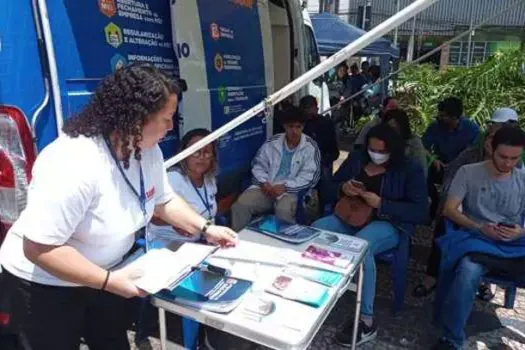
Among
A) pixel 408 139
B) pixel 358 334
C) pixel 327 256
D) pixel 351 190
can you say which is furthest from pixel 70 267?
pixel 408 139

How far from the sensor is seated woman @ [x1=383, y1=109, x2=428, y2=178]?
2.97 metres

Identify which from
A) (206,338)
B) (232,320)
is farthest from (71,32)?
(206,338)

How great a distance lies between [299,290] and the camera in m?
1.61

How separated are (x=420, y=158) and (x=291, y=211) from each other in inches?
38.3

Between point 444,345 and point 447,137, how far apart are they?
2405 millimetres

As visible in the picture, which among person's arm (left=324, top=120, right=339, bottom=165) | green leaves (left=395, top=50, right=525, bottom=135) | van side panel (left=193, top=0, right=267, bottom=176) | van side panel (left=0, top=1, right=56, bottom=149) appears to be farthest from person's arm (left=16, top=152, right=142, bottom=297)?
green leaves (left=395, top=50, right=525, bottom=135)

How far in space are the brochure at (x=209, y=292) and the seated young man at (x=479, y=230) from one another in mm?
1363

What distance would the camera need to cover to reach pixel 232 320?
1.41m

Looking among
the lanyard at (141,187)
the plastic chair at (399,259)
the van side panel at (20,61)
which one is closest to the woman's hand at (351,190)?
the plastic chair at (399,259)

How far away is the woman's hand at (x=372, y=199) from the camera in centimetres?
Result: 284

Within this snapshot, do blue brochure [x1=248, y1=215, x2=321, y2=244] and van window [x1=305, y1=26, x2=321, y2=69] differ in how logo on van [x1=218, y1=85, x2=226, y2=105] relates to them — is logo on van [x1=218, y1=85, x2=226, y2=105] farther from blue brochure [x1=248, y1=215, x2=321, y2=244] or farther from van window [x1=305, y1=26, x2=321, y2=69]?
van window [x1=305, y1=26, x2=321, y2=69]

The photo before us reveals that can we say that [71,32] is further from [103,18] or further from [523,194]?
[523,194]

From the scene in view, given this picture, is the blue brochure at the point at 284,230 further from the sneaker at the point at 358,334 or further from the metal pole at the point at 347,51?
the sneaker at the point at 358,334

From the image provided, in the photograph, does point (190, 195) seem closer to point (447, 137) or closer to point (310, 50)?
point (447, 137)
